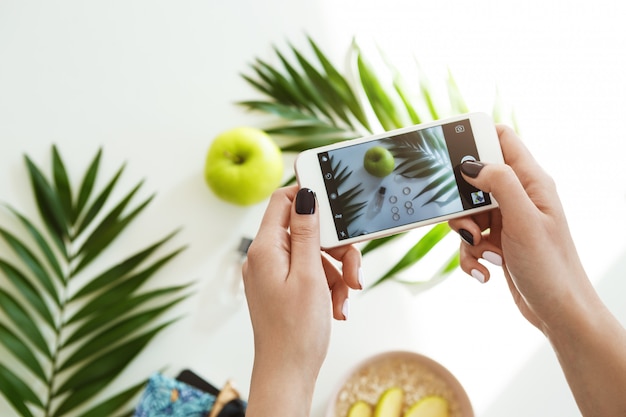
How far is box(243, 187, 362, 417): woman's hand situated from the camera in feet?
1.71

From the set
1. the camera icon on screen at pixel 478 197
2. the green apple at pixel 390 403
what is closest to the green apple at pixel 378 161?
the camera icon on screen at pixel 478 197

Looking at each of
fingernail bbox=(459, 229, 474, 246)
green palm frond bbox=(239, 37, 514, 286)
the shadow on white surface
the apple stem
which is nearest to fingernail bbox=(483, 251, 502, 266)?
fingernail bbox=(459, 229, 474, 246)

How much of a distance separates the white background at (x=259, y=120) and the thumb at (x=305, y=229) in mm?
306

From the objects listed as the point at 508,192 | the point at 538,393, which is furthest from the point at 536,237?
the point at 538,393

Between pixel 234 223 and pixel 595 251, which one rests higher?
pixel 234 223

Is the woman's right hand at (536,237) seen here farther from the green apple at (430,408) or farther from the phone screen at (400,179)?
the green apple at (430,408)

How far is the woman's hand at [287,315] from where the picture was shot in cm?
52

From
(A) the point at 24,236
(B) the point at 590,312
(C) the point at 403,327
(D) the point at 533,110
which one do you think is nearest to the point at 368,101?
(D) the point at 533,110

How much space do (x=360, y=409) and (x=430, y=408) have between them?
10 cm

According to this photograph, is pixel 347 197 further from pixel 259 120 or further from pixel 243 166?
pixel 259 120

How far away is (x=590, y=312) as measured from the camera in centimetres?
57

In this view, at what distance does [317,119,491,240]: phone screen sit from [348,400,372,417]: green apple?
0.27 m

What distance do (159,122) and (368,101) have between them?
384 millimetres

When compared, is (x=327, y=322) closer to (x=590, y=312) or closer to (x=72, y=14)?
(x=590, y=312)
